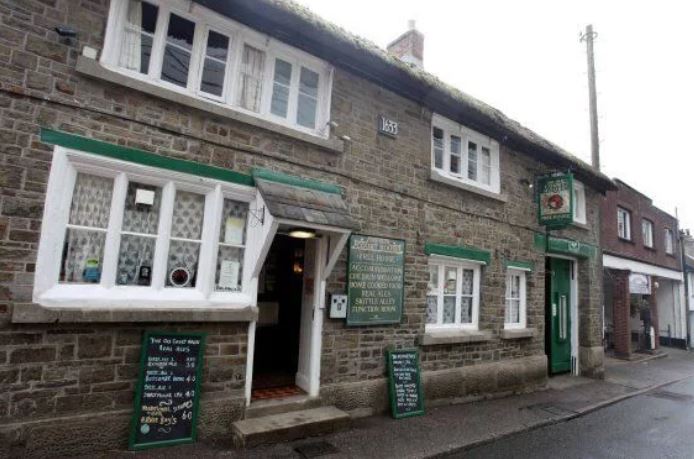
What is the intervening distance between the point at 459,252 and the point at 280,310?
378cm

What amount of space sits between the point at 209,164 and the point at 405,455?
4.37m

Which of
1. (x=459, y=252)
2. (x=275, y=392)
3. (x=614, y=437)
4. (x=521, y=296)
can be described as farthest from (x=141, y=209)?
(x=521, y=296)

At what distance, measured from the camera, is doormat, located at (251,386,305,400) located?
235 inches

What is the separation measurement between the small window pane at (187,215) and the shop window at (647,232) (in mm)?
19499

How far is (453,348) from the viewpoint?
7758mm

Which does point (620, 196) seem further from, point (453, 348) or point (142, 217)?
point (142, 217)

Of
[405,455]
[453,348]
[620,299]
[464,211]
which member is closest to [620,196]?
[620,299]

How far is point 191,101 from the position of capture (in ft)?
16.9

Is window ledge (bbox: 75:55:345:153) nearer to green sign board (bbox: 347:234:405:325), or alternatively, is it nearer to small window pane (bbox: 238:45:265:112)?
small window pane (bbox: 238:45:265:112)

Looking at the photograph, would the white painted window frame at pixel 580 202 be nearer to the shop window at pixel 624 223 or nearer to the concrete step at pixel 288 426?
the shop window at pixel 624 223

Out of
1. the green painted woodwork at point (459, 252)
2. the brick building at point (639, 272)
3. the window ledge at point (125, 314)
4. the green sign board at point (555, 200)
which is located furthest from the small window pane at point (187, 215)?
the brick building at point (639, 272)

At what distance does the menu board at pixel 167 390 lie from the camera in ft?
15.3

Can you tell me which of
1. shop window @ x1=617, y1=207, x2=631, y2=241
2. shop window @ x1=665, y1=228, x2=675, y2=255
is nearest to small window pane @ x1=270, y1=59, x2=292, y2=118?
shop window @ x1=617, y1=207, x2=631, y2=241

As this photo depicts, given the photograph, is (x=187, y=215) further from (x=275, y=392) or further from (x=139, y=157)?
(x=275, y=392)
